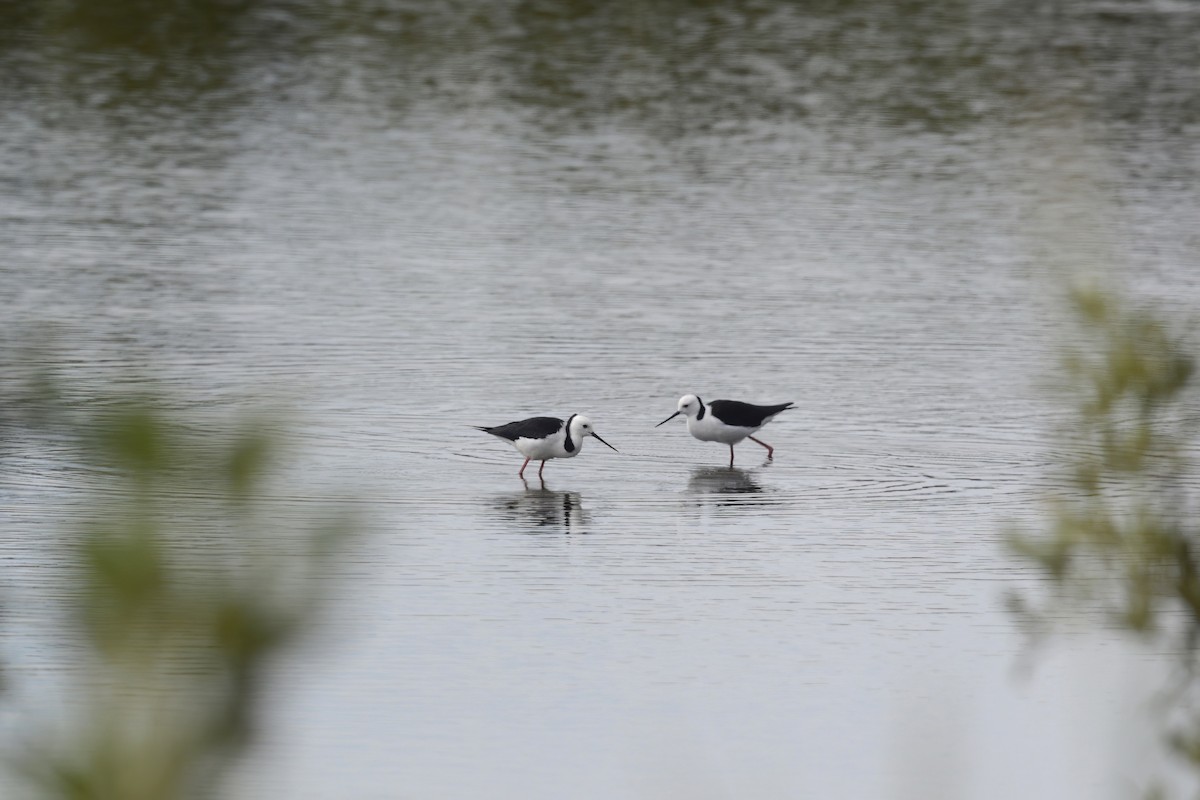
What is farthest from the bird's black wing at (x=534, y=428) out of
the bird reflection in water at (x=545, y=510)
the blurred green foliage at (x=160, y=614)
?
the blurred green foliage at (x=160, y=614)

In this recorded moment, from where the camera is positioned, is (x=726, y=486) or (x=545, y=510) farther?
(x=726, y=486)

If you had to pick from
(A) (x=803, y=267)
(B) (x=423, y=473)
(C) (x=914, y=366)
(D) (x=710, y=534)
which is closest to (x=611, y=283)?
(A) (x=803, y=267)

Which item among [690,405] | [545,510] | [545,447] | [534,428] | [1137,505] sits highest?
[1137,505]

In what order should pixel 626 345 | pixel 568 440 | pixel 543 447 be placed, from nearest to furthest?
pixel 543 447 → pixel 568 440 → pixel 626 345

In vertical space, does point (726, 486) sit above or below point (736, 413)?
below

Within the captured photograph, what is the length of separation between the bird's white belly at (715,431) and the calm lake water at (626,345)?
26cm

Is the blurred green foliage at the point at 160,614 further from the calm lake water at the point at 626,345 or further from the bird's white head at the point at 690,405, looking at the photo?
the bird's white head at the point at 690,405

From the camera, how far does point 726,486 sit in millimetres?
15898

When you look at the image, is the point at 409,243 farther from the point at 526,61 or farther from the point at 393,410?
the point at 526,61

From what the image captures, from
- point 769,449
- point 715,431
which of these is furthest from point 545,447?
point 769,449

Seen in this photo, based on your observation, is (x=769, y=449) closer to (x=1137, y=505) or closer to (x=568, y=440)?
(x=568, y=440)

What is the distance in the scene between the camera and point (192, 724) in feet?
6.28

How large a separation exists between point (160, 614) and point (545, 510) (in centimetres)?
1308

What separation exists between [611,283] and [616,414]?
6429mm
